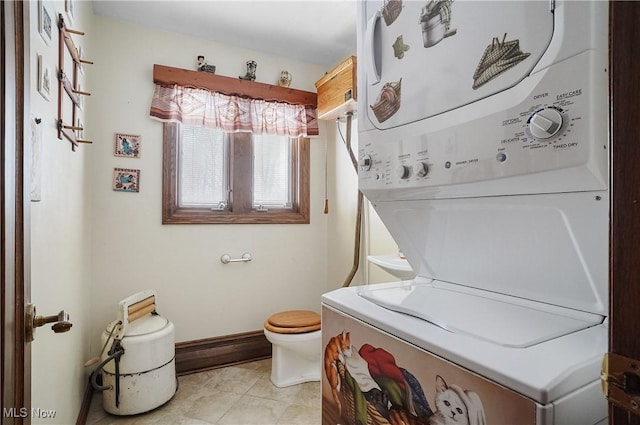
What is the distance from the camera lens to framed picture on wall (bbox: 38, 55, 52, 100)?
1080mm

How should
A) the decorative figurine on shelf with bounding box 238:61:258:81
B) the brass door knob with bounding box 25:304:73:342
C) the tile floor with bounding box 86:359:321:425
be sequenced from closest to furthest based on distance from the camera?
the brass door knob with bounding box 25:304:73:342
the tile floor with bounding box 86:359:321:425
the decorative figurine on shelf with bounding box 238:61:258:81

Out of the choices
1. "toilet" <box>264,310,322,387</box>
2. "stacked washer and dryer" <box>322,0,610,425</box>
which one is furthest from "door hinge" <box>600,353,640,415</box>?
"toilet" <box>264,310,322,387</box>

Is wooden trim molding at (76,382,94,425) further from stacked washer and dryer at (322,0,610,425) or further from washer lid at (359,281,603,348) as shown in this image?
washer lid at (359,281,603,348)

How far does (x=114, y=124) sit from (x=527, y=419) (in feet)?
8.85

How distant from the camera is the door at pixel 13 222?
62 centimetres

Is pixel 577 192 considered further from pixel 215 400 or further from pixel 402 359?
pixel 215 400

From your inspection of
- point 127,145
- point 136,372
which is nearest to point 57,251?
point 136,372

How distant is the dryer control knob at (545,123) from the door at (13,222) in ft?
3.39

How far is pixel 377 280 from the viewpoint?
8.04 feet

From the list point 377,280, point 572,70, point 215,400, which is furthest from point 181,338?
point 572,70

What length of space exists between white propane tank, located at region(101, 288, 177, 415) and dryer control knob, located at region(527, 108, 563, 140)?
2.16m

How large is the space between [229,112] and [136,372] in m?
1.90

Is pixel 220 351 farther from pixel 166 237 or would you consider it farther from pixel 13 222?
pixel 13 222

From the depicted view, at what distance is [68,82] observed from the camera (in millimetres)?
1481
